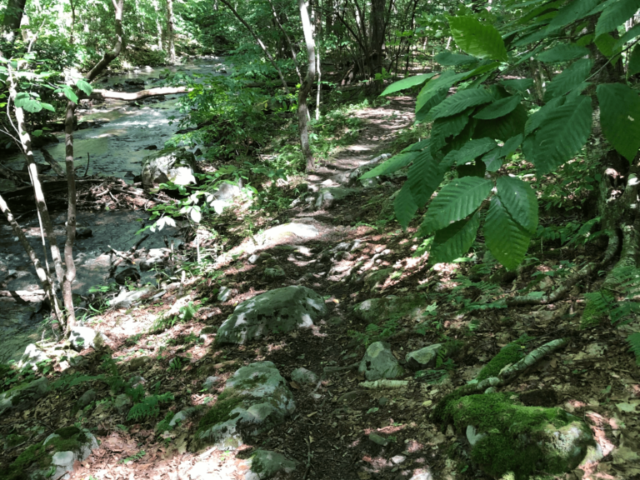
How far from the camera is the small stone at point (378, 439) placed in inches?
95.9

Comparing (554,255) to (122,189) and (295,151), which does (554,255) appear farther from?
(122,189)

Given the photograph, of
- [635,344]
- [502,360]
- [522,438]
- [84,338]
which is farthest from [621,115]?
[84,338]

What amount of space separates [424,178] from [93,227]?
32.5ft

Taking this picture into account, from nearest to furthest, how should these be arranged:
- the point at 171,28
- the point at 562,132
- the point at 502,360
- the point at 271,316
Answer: the point at 562,132, the point at 502,360, the point at 271,316, the point at 171,28

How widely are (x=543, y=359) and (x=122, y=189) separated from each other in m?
10.5

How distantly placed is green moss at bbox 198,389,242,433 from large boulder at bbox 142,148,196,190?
7.78 meters

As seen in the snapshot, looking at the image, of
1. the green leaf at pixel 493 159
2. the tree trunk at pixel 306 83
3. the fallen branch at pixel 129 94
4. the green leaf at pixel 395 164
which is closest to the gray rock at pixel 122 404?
the fallen branch at pixel 129 94

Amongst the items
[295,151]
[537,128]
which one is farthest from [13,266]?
[537,128]

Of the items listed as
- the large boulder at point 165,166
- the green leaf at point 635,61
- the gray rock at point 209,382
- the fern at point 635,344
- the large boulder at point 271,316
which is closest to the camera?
the green leaf at point 635,61

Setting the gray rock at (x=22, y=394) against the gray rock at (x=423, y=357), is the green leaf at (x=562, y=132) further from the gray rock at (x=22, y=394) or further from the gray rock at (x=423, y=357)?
the gray rock at (x=22, y=394)

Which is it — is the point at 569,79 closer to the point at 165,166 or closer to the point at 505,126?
the point at 505,126

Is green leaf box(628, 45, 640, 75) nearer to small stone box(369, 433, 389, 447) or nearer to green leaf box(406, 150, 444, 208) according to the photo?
green leaf box(406, 150, 444, 208)

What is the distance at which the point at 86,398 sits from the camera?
12.0 feet

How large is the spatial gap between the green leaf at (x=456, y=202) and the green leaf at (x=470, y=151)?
0.25 ft
